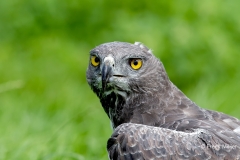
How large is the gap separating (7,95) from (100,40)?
3.43 metres

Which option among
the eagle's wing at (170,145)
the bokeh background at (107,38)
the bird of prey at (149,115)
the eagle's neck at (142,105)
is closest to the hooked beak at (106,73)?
the bird of prey at (149,115)

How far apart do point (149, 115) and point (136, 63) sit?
1.95 feet

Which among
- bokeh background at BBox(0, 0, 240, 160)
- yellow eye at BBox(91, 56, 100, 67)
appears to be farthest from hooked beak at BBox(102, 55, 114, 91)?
bokeh background at BBox(0, 0, 240, 160)

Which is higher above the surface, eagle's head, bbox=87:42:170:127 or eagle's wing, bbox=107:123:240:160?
eagle's head, bbox=87:42:170:127

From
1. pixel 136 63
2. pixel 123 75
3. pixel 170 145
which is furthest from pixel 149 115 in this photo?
pixel 170 145

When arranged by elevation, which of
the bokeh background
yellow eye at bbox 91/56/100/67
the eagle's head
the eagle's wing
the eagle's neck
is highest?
the bokeh background

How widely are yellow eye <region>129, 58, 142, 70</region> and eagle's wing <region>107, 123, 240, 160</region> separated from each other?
106 cm

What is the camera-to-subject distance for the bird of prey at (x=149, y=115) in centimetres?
669

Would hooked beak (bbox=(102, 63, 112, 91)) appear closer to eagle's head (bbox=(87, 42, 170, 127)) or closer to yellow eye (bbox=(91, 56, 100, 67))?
eagle's head (bbox=(87, 42, 170, 127))

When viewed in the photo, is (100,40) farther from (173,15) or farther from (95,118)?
(95,118)

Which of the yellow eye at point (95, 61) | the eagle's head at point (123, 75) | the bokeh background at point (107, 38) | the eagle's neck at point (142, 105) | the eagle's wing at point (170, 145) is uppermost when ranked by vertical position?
the bokeh background at point (107, 38)

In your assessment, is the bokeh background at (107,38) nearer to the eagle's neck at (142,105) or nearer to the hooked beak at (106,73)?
the eagle's neck at (142,105)

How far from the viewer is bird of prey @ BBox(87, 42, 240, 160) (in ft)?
22.0

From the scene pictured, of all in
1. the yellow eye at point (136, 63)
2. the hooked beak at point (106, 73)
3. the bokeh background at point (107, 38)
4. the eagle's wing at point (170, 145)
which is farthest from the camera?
the bokeh background at point (107, 38)
